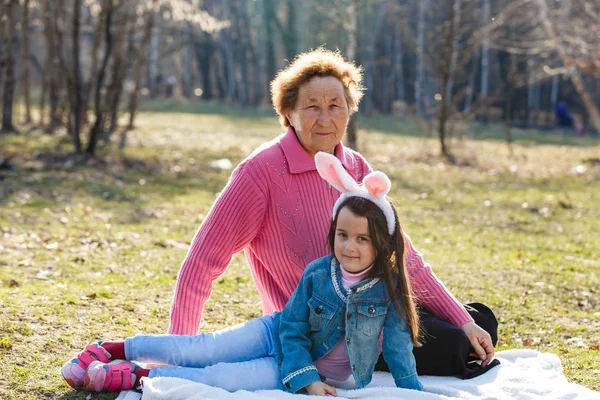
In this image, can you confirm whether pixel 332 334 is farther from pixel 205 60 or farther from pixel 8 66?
pixel 205 60

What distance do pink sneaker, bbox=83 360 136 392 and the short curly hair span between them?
1.55 meters

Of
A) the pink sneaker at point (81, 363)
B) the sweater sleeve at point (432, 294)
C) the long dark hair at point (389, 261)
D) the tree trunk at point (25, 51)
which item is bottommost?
the pink sneaker at point (81, 363)

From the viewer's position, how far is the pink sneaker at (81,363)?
3.55 meters

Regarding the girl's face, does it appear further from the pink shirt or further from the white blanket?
the white blanket

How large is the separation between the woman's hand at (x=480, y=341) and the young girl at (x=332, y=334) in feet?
1.68

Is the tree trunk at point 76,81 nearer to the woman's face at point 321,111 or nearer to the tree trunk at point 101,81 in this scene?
the tree trunk at point 101,81

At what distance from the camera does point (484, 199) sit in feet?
38.8

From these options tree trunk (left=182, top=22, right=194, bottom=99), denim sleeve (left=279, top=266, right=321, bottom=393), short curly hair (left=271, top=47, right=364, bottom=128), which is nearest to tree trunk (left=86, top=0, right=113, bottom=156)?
short curly hair (left=271, top=47, right=364, bottom=128)

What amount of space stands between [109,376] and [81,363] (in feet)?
0.50

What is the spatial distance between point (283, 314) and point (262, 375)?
0.95ft

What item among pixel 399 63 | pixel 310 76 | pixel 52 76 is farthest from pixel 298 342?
pixel 399 63

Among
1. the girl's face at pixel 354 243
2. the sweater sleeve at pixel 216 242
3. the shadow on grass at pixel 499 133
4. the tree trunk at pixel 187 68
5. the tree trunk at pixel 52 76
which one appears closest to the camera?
the girl's face at pixel 354 243

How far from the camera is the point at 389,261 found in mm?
3531

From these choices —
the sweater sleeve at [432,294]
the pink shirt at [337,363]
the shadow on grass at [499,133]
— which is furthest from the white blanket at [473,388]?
the shadow on grass at [499,133]
